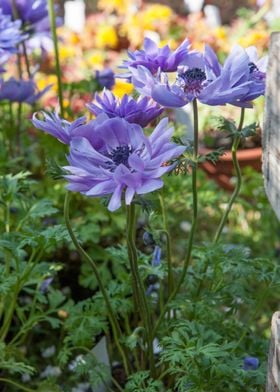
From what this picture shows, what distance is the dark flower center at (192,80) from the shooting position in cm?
113

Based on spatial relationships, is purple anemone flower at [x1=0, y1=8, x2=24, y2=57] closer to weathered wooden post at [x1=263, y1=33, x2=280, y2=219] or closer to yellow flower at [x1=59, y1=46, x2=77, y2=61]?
weathered wooden post at [x1=263, y1=33, x2=280, y2=219]

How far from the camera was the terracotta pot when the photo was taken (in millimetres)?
2959

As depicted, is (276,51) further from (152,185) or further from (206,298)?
(206,298)

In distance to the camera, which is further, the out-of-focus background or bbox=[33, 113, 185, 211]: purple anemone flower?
the out-of-focus background

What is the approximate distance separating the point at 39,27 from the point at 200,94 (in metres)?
1.19

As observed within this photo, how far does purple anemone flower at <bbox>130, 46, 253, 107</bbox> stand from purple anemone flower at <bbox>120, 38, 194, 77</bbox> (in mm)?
48

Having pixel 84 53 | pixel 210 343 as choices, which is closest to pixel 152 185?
pixel 210 343

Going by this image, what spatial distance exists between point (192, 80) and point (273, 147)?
24 cm

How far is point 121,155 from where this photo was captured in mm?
1064

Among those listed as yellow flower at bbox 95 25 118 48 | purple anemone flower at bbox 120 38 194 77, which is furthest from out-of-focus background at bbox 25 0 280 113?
purple anemone flower at bbox 120 38 194 77

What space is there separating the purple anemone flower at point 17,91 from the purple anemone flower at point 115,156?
934 mm

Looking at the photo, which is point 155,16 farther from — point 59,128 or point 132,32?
point 59,128

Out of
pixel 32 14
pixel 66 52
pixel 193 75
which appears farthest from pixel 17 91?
pixel 66 52

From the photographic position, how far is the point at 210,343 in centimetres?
117
